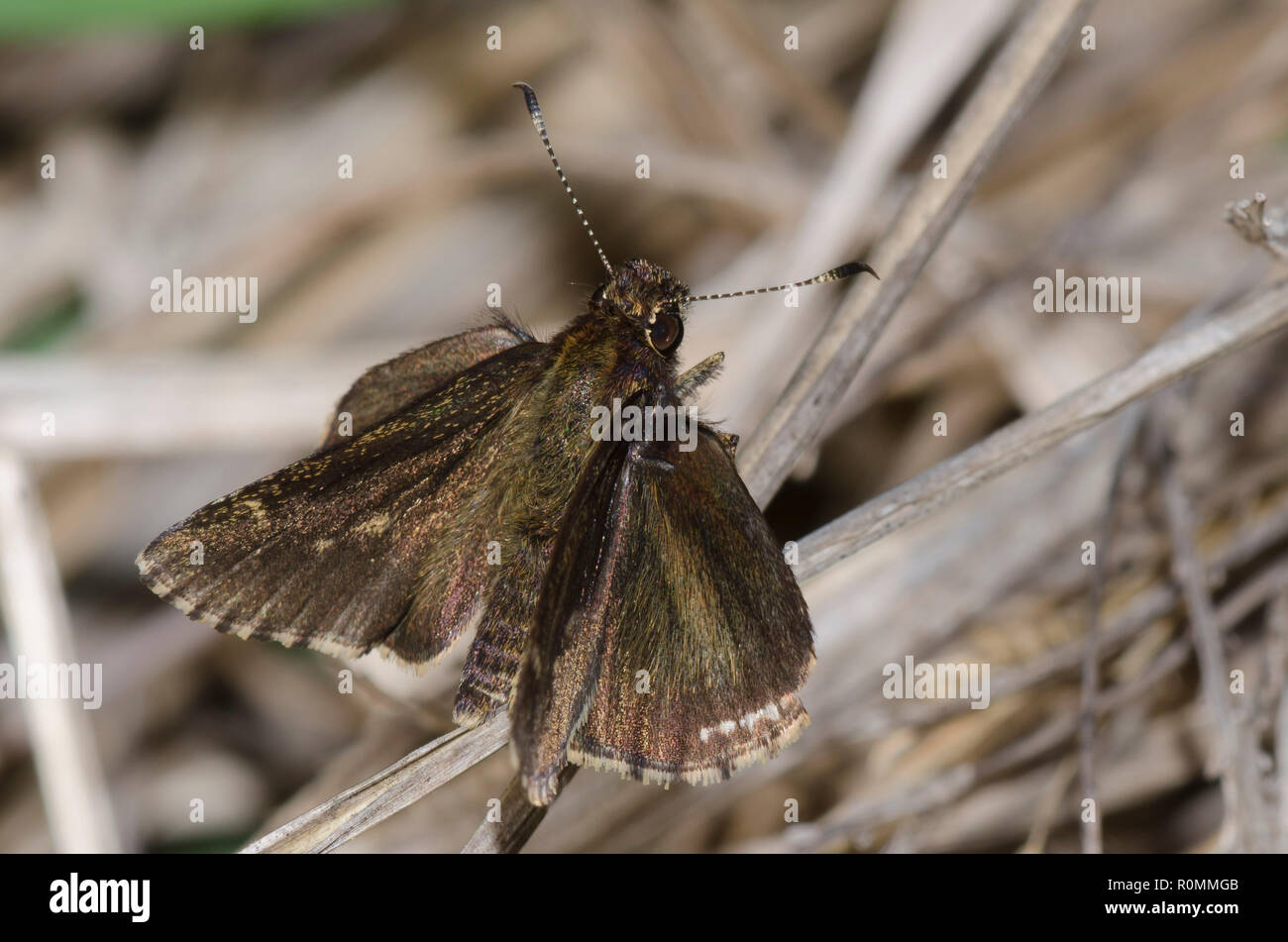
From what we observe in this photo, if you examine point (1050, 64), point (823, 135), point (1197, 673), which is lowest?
point (1197, 673)

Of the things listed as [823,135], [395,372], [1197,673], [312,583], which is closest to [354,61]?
[823,135]

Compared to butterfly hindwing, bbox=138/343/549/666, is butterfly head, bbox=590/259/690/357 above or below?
above

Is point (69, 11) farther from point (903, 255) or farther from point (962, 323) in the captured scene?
point (962, 323)

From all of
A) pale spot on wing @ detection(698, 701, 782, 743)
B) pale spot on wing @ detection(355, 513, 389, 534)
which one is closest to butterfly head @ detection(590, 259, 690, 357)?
pale spot on wing @ detection(355, 513, 389, 534)

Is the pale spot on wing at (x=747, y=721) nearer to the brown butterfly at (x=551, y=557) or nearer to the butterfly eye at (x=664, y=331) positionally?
the brown butterfly at (x=551, y=557)

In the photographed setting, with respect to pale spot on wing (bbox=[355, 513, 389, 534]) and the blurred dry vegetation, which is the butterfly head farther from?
pale spot on wing (bbox=[355, 513, 389, 534])

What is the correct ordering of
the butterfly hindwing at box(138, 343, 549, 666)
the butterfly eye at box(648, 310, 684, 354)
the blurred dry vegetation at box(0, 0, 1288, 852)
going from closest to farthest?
1. the butterfly hindwing at box(138, 343, 549, 666)
2. the butterfly eye at box(648, 310, 684, 354)
3. the blurred dry vegetation at box(0, 0, 1288, 852)
